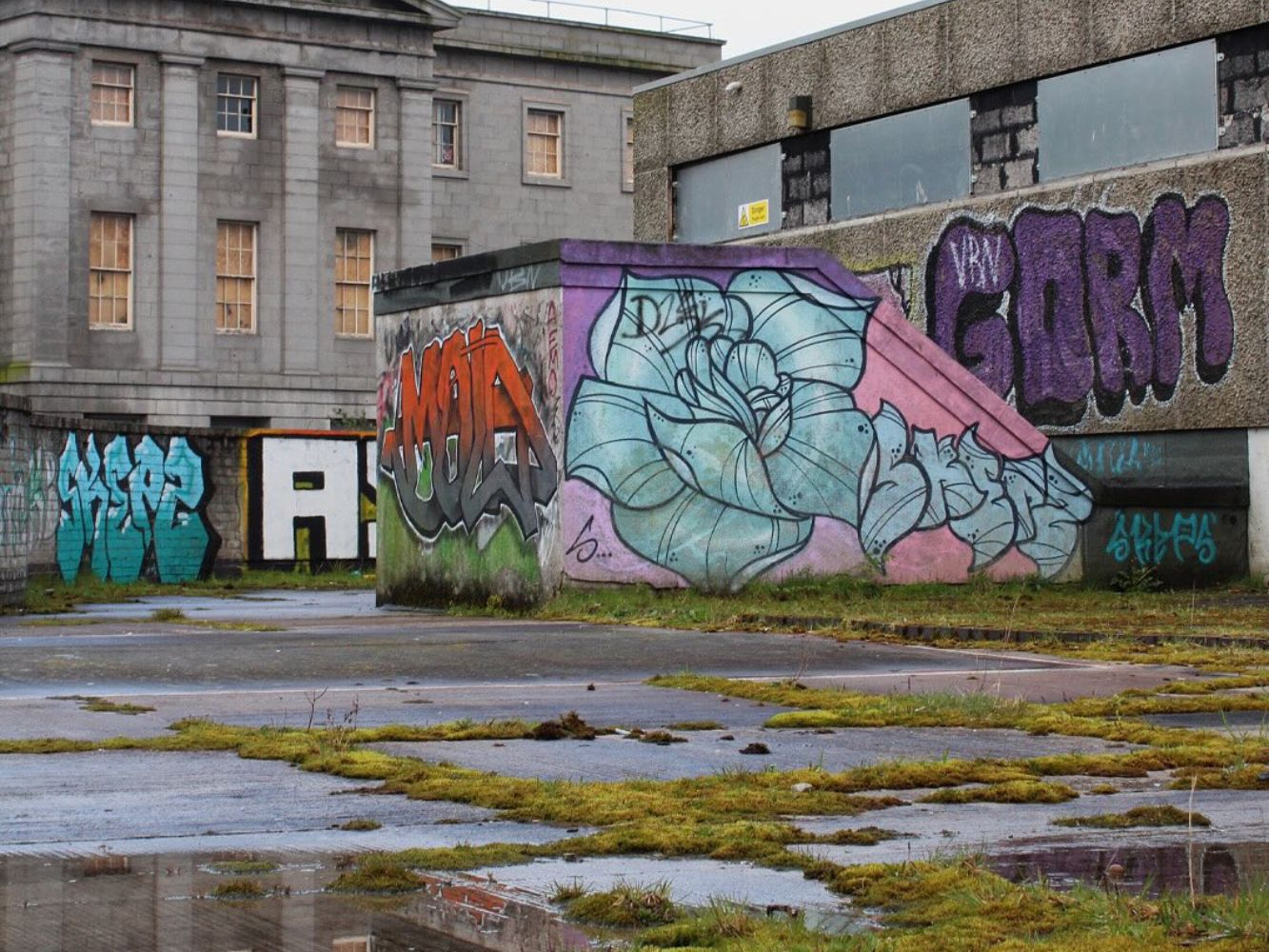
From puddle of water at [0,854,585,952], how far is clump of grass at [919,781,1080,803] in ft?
8.12

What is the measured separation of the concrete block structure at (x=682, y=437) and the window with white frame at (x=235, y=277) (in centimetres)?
2949

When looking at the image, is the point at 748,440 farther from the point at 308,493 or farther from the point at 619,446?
the point at 308,493

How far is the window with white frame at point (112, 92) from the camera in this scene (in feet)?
169

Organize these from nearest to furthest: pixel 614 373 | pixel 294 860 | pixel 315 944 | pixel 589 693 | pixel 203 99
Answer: pixel 315 944 < pixel 294 860 < pixel 589 693 < pixel 614 373 < pixel 203 99

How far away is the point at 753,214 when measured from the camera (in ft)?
112

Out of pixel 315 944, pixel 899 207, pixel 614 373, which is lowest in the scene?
pixel 315 944

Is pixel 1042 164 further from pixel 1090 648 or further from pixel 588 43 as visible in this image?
pixel 588 43

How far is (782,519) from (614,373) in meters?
2.58

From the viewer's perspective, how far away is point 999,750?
9508mm

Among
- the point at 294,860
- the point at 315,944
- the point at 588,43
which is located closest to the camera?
the point at 315,944

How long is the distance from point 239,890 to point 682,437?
16474mm

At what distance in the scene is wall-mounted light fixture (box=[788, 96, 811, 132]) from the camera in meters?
32.3

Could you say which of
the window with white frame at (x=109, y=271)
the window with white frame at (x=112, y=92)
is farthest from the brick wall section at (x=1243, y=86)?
the window with white frame at (x=112, y=92)

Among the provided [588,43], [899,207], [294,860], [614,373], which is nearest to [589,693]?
[294,860]
